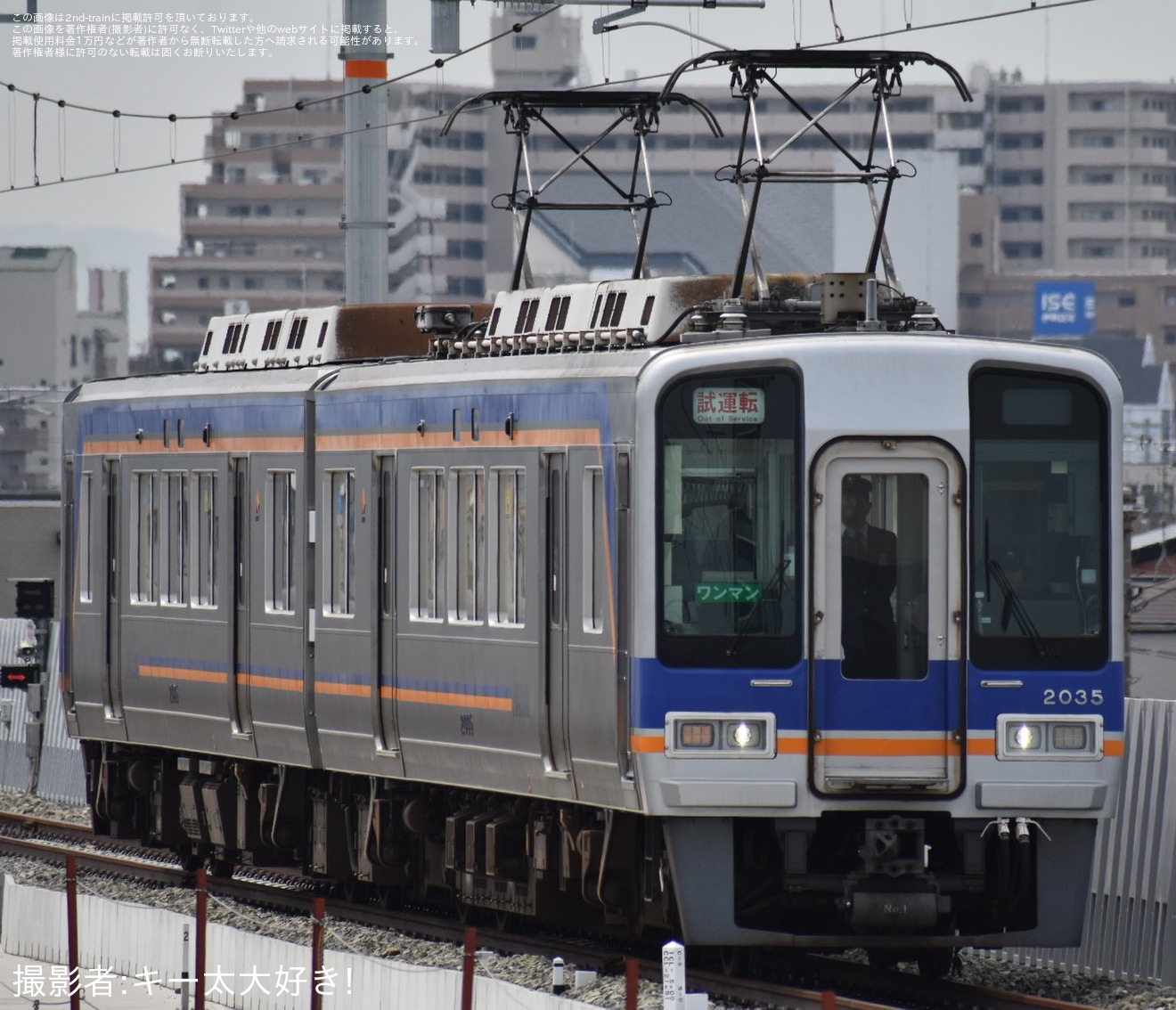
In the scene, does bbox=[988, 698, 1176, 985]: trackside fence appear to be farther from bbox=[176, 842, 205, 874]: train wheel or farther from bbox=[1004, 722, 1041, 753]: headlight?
bbox=[176, 842, 205, 874]: train wheel

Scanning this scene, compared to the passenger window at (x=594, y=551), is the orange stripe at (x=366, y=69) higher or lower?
higher

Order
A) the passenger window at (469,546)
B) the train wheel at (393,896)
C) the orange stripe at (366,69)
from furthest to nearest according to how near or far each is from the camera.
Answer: the orange stripe at (366,69) → the train wheel at (393,896) → the passenger window at (469,546)

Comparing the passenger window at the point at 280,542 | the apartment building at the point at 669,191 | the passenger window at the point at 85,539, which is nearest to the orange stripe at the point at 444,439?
the passenger window at the point at 280,542

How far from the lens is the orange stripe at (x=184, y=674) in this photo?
17.8 m

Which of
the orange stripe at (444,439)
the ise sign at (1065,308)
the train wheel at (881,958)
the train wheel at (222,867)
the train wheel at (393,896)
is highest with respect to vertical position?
the ise sign at (1065,308)

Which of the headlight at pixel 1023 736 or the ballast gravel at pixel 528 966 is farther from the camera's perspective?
the ballast gravel at pixel 528 966

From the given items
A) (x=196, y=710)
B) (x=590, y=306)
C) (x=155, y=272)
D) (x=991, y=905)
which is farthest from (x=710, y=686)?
(x=155, y=272)

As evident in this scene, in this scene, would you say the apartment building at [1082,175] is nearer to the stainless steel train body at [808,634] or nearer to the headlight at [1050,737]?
the stainless steel train body at [808,634]

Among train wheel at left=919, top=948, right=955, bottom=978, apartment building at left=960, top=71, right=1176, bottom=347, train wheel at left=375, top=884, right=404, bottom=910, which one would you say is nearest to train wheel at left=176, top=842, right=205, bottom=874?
train wheel at left=375, top=884, right=404, bottom=910

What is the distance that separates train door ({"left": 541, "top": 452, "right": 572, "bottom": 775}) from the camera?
1362 cm

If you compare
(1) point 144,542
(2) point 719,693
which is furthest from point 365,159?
(2) point 719,693

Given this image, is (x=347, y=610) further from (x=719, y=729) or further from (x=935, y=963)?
(x=935, y=963)

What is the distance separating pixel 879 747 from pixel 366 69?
16036 mm

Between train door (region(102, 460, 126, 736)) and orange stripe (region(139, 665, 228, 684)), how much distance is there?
1.60 ft
